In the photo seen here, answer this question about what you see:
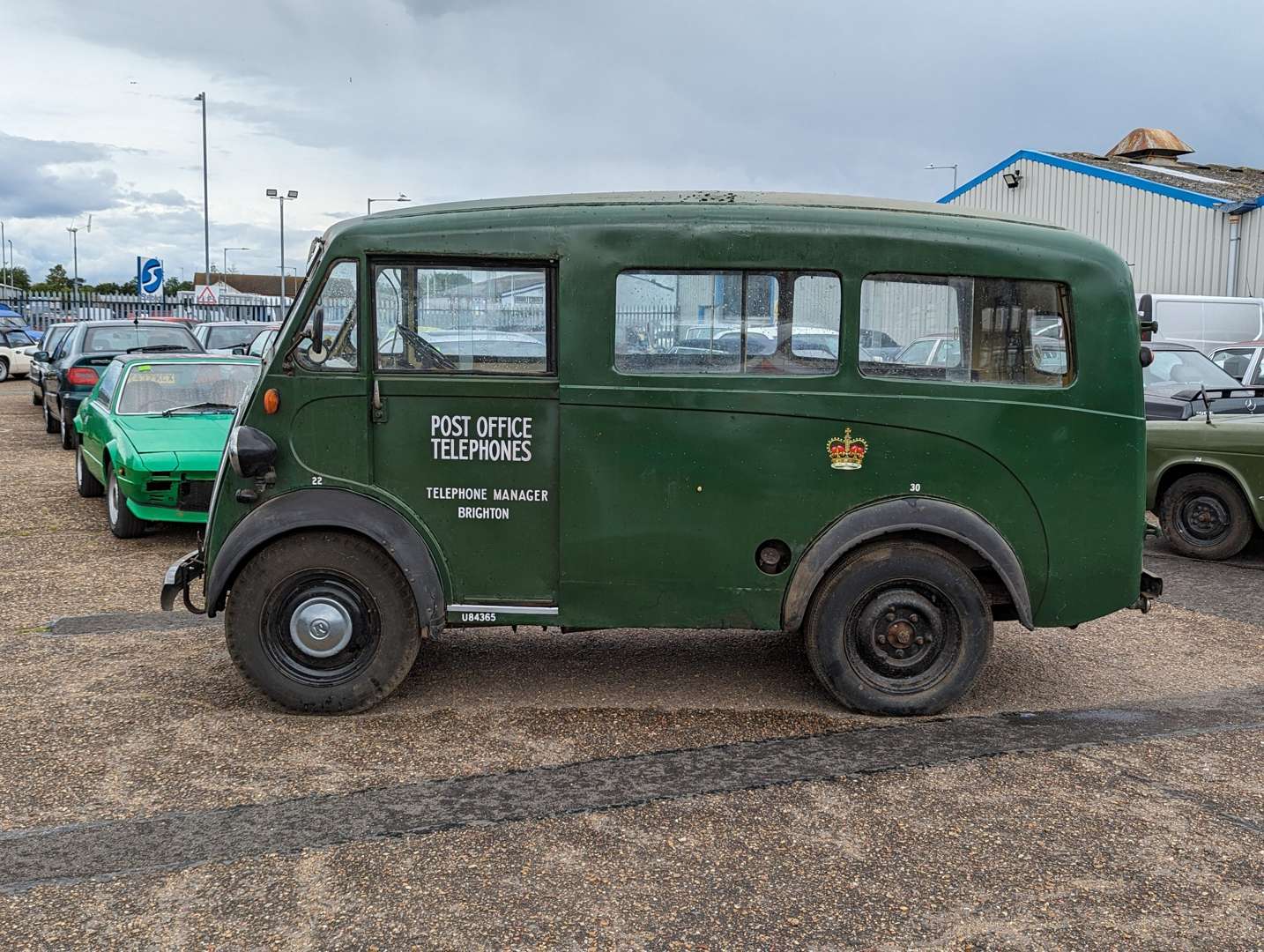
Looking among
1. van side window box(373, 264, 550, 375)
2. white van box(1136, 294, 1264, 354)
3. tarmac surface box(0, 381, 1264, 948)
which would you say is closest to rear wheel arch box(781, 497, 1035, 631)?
tarmac surface box(0, 381, 1264, 948)

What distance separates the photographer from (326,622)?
5.39 m

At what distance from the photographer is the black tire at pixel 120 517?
951cm

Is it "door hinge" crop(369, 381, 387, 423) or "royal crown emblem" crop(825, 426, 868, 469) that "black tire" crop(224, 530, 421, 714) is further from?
"royal crown emblem" crop(825, 426, 868, 469)

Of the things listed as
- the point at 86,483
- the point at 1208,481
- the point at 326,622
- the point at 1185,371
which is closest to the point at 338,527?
the point at 326,622

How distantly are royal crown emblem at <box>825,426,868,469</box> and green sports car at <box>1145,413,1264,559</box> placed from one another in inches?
209

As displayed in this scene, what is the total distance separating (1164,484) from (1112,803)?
5.93 meters

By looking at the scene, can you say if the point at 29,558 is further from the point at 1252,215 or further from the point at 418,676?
the point at 1252,215

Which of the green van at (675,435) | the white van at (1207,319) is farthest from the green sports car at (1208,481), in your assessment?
the white van at (1207,319)

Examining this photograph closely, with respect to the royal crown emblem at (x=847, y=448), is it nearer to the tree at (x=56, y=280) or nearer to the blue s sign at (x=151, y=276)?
the blue s sign at (x=151, y=276)

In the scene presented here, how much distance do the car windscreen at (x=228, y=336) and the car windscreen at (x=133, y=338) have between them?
3.22m

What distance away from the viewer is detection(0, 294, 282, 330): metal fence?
136ft


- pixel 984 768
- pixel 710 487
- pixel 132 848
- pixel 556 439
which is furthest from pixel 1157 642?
pixel 132 848

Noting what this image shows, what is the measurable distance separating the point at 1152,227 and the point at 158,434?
22465 millimetres

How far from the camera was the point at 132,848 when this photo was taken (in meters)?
4.09
